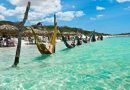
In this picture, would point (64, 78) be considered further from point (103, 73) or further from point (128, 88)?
point (128, 88)

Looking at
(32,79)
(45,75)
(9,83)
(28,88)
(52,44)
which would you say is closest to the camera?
(28,88)

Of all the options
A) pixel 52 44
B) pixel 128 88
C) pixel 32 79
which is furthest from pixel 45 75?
pixel 52 44

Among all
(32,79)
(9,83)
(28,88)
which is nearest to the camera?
(28,88)

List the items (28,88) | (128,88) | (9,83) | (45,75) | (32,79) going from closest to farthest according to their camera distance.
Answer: (128,88) < (28,88) < (9,83) < (32,79) < (45,75)

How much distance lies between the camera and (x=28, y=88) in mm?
13039

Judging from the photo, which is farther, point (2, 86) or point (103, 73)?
point (103, 73)

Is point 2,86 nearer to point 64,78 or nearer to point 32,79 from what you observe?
point 32,79

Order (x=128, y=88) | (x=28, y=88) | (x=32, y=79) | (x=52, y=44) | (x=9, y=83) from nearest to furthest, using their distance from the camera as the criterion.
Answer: (x=128, y=88) → (x=28, y=88) → (x=9, y=83) → (x=32, y=79) → (x=52, y=44)

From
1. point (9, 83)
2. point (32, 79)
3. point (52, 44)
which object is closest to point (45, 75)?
point (32, 79)

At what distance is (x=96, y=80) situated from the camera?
562 inches

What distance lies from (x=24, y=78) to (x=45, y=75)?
1.42m

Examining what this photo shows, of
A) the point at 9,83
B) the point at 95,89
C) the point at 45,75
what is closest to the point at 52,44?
the point at 45,75

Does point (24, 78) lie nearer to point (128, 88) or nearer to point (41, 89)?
point (41, 89)

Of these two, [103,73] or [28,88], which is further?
[103,73]
